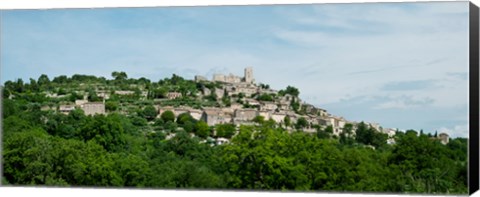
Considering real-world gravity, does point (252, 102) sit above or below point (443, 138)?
above

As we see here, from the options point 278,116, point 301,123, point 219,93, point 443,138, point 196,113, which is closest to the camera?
point 443,138

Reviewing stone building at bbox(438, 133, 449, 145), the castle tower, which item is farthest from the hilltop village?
stone building at bbox(438, 133, 449, 145)

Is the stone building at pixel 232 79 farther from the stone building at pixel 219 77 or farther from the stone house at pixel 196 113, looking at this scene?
the stone house at pixel 196 113

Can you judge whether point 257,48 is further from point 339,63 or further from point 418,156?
point 418,156

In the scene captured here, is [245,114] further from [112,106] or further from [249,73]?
[112,106]

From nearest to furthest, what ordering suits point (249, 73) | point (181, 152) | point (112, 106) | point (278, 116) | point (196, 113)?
point (249, 73) → point (278, 116) → point (196, 113) → point (181, 152) → point (112, 106)

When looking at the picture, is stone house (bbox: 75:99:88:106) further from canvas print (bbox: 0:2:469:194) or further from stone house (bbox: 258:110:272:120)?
stone house (bbox: 258:110:272:120)

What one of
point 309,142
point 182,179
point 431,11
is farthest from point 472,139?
point 182,179

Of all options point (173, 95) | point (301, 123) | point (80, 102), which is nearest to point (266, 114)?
point (301, 123)
